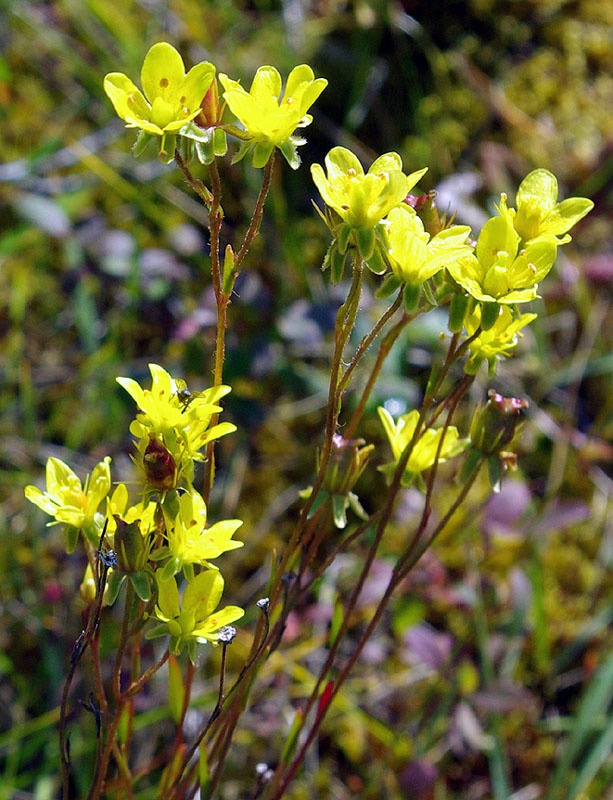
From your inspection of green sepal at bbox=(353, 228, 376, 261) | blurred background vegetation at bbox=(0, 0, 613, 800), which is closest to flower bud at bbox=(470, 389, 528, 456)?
green sepal at bbox=(353, 228, 376, 261)

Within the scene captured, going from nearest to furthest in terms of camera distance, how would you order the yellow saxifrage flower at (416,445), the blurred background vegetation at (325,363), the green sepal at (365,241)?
the green sepal at (365,241)
the yellow saxifrage flower at (416,445)
the blurred background vegetation at (325,363)

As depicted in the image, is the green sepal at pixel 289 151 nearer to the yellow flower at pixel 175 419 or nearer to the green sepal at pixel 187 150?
the green sepal at pixel 187 150

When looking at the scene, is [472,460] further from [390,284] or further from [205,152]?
[205,152]

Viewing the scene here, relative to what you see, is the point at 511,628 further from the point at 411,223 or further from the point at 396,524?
the point at 411,223

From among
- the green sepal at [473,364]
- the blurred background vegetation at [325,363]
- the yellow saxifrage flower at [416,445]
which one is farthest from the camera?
the blurred background vegetation at [325,363]

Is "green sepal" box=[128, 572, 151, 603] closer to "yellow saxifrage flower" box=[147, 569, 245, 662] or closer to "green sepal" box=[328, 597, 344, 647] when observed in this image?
"yellow saxifrage flower" box=[147, 569, 245, 662]

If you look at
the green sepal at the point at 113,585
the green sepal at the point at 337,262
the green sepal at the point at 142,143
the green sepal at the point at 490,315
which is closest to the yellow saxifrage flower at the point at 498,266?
the green sepal at the point at 490,315
